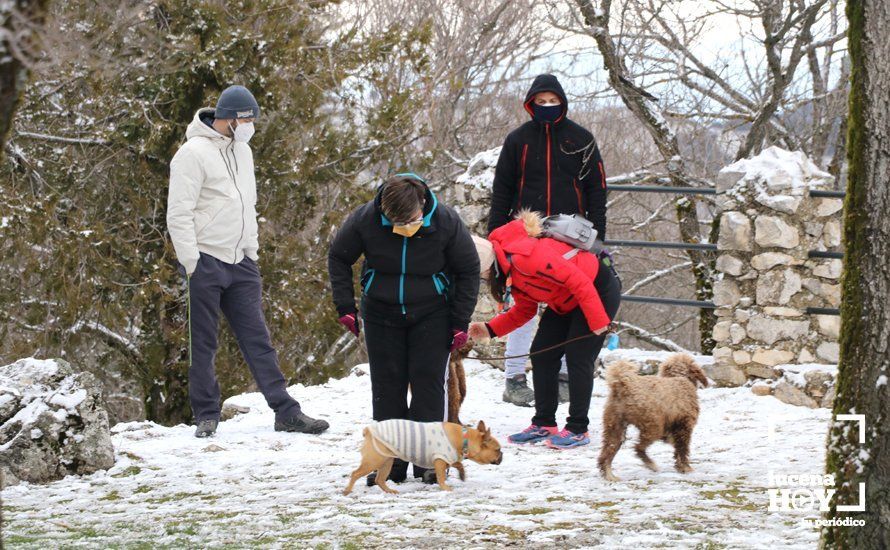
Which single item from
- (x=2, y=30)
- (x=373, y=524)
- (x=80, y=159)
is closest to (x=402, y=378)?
(x=373, y=524)

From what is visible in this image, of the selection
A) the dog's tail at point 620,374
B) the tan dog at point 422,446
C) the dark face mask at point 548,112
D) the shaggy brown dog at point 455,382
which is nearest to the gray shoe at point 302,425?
the shaggy brown dog at point 455,382

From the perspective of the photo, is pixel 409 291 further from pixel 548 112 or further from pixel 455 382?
pixel 548 112

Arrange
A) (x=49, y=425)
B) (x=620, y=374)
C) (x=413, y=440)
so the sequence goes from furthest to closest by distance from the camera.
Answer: (x=49, y=425) < (x=620, y=374) < (x=413, y=440)

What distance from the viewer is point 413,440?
191 inches

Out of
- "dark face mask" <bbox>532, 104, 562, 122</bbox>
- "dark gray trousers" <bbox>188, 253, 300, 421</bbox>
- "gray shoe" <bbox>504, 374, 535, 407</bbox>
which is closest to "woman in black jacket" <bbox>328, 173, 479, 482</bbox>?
"dark gray trousers" <bbox>188, 253, 300, 421</bbox>

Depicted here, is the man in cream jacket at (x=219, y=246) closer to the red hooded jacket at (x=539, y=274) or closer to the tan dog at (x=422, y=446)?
the red hooded jacket at (x=539, y=274)

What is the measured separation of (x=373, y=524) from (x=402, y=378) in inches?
42.1

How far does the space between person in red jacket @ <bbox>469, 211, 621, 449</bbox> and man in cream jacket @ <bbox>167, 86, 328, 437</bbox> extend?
1.48 m

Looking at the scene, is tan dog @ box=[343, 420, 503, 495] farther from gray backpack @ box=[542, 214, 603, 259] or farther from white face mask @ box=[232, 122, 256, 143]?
white face mask @ box=[232, 122, 256, 143]

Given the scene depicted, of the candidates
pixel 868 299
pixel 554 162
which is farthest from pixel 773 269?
pixel 868 299

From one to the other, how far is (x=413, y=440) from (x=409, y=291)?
2.44 ft

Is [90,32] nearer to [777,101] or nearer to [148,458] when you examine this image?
[148,458]

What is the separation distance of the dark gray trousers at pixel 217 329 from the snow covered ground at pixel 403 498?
258mm

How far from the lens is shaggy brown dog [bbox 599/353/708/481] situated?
5180 millimetres
